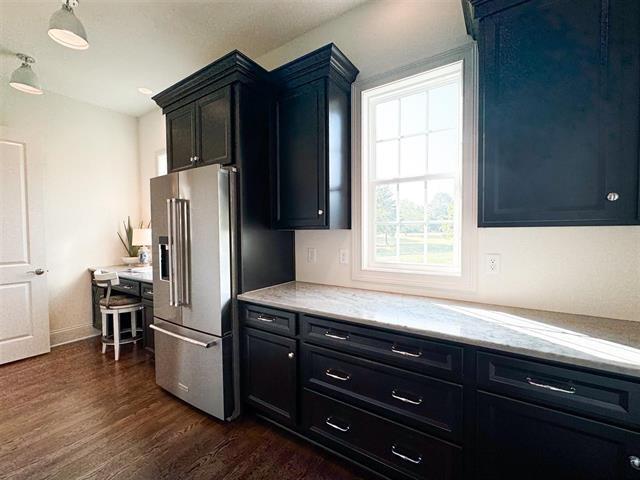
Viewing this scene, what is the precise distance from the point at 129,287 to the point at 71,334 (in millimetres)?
1210

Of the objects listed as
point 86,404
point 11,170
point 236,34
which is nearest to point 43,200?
point 11,170

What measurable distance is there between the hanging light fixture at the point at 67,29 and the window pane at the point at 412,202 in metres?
2.43

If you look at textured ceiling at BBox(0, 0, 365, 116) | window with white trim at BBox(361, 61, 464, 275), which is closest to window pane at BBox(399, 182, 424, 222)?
window with white trim at BBox(361, 61, 464, 275)

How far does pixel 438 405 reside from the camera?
4.42ft

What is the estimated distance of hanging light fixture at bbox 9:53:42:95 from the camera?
2.76 m

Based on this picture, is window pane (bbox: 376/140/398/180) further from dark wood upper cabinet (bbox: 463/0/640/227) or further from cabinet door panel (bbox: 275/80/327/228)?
dark wood upper cabinet (bbox: 463/0/640/227)

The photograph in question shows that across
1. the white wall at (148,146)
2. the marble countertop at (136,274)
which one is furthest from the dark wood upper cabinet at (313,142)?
the white wall at (148,146)

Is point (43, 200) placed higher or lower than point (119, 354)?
higher

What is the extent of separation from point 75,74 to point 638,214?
4.71 meters

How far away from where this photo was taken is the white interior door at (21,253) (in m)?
3.00

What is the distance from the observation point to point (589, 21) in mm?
1204

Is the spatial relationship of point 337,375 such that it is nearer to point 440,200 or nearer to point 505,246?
point 505,246

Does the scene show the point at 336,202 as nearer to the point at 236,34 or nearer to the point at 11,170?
the point at 236,34

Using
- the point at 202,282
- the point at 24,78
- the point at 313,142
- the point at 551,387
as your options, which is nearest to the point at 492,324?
the point at 551,387
